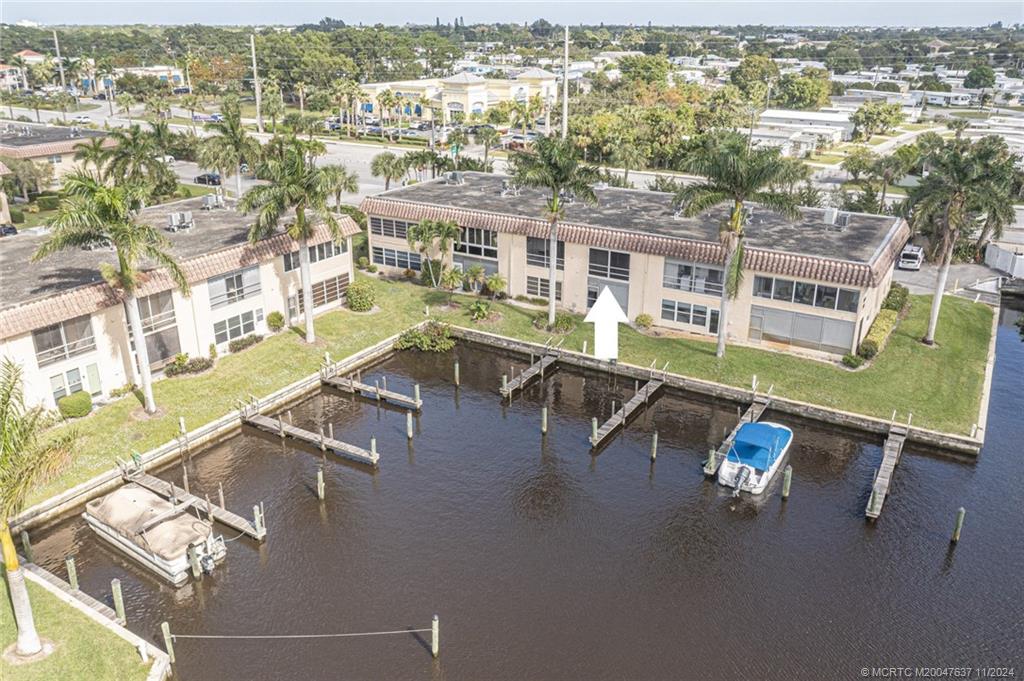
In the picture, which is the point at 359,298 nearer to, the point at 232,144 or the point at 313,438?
the point at 313,438

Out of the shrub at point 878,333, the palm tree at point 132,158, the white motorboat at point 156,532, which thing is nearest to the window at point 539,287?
the shrub at point 878,333

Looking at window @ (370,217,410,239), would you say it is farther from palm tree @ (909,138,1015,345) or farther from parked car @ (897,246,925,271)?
parked car @ (897,246,925,271)

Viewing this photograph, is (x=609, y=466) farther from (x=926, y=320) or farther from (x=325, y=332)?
(x=926, y=320)

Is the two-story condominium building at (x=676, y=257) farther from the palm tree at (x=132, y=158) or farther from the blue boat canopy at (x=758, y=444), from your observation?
the palm tree at (x=132, y=158)

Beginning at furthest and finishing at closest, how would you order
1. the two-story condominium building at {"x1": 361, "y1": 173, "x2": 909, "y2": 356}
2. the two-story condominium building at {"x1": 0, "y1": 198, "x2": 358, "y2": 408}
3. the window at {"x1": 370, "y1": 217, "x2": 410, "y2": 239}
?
1. the window at {"x1": 370, "y1": 217, "x2": 410, "y2": 239}
2. the two-story condominium building at {"x1": 361, "y1": 173, "x2": 909, "y2": 356}
3. the two-story condominium building at {"x1": 0, "y1": 198, "x2": 358, "y2": 408}

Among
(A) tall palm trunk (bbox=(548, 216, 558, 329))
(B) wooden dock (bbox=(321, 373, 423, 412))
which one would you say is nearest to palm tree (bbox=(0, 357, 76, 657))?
(B) wooden dock (bbox=(321, 373, 423, 412))

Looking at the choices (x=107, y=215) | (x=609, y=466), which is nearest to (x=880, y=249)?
(x=609, y=466)
